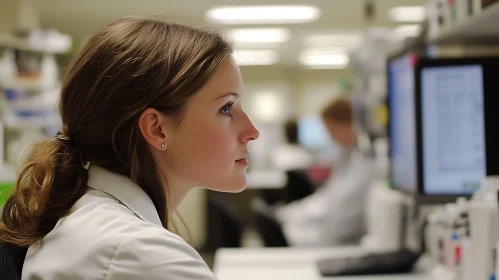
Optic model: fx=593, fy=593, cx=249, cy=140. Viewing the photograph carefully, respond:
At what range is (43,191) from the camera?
2.94 feet

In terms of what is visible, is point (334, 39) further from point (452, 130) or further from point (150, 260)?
point (150, 260)

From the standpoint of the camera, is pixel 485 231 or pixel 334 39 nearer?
pixel 485 231

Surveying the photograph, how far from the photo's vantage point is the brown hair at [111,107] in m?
0.89

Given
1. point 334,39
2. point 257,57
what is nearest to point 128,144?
point 334,39

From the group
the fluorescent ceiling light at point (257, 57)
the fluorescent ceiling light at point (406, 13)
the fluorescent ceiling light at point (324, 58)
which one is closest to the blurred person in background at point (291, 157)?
the fluorescent ceiling light at point (406, 13)

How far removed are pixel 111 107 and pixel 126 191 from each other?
132mm

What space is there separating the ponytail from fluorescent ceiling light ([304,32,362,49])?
293 inches

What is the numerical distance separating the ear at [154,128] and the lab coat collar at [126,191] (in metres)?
0.07

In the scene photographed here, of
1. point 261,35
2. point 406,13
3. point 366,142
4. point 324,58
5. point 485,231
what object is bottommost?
point 324,58

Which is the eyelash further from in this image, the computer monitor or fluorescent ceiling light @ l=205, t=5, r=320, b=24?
fluorescent ceiling light @ l=205, t=5, r=320, b=24

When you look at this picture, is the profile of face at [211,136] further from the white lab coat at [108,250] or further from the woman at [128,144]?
the white lab coat at [108,250]

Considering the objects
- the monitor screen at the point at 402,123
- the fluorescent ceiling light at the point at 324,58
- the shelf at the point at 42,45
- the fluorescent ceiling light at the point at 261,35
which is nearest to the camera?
the monitor screen at the point at 402,123

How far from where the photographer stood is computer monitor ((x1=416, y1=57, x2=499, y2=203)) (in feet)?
5.08

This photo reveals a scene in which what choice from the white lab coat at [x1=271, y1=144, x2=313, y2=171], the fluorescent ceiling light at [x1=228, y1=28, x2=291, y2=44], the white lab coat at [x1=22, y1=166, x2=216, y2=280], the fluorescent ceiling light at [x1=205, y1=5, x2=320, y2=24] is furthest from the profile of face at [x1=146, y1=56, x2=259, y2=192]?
the fluorescent ceiling light at [x1=228, y1=28, x2=291, y2=44]
